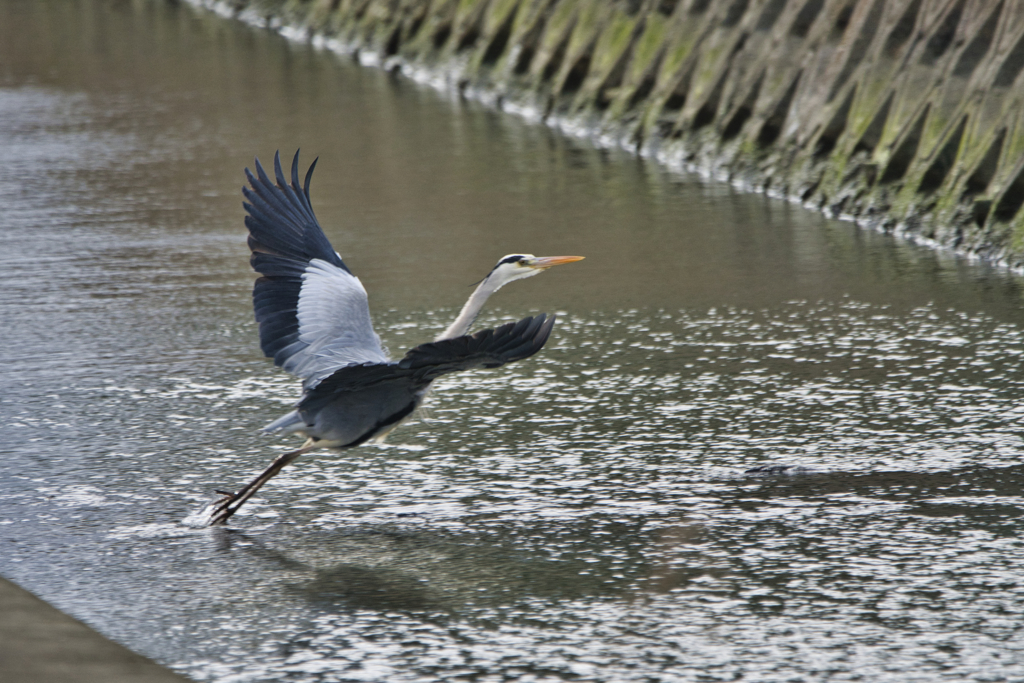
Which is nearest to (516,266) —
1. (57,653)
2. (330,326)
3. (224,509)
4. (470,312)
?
(470,312)

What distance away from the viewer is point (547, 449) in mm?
5793

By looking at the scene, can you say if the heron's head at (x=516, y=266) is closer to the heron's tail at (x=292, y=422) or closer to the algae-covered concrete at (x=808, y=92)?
the heron's tail at (x=292, y=422)

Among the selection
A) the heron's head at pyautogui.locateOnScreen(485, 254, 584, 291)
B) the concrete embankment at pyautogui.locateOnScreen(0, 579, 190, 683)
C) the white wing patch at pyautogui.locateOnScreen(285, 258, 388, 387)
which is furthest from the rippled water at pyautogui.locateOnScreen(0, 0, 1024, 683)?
the heron's head at pyautogui.locateOnScreen(485, 254, 584, 291)

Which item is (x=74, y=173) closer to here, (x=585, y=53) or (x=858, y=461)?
(x=585, y=53)

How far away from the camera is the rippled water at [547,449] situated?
166 inches

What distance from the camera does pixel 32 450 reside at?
5.83 m

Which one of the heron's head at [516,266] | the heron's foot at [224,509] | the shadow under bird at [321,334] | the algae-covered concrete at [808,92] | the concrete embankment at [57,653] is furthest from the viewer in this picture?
the algae-covered concrete at [808,92]

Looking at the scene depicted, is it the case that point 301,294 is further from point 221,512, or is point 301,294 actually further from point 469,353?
point 469,353

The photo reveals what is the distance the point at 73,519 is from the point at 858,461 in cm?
290

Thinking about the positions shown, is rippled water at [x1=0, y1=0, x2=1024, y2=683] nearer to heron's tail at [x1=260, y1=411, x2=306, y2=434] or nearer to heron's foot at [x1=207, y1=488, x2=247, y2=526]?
heron's foot at [x1=207, y1=488, x2=247, y2=526]

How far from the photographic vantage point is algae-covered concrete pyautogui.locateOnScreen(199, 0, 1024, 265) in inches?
343

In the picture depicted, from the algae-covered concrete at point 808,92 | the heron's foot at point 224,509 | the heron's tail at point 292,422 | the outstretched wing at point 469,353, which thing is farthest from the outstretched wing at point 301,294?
the algae-covered concrete at point 808,92

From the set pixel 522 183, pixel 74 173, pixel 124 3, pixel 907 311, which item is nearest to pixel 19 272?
pixel 74 173

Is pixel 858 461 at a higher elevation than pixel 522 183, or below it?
below
